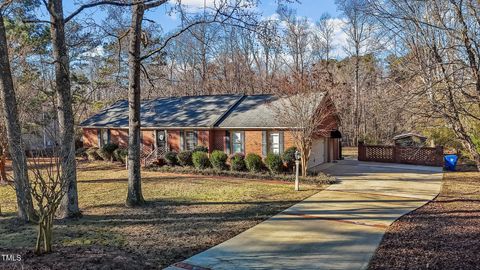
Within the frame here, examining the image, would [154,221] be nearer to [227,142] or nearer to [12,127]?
[12,127]

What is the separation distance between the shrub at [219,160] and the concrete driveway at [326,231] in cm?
649

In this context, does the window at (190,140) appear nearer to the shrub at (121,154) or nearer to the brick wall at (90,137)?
the shrub at (121,154)

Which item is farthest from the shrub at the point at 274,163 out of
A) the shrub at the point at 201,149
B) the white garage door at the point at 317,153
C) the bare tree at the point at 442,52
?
the bare tree at the point at 442,52

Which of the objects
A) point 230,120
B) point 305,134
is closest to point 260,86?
point 230,120

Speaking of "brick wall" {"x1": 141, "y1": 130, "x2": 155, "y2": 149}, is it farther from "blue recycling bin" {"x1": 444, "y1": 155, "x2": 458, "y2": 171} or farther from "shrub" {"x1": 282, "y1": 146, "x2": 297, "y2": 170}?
"blue recycling bin" {"x1": 444, "y1": 155, "x2": 458, "y2": 171}

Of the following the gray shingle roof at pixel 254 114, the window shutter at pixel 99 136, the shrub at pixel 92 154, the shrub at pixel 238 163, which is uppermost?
the gray shingle roof at pixel 254 114

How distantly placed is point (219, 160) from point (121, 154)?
778cm

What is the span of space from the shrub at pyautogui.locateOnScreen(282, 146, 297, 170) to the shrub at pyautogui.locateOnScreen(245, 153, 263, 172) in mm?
1350

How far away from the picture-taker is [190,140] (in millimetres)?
21266

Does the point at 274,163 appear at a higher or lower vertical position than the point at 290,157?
lower

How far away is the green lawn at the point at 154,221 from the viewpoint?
5.99 m

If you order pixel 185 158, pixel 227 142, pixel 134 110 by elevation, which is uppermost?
pixel 134 110

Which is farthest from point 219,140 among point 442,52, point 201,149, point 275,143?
point 442,52

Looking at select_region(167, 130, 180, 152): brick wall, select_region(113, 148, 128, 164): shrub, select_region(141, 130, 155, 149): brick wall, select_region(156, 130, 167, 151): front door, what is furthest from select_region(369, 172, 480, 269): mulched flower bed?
select_region(113, 148, 128, 164): shrub
